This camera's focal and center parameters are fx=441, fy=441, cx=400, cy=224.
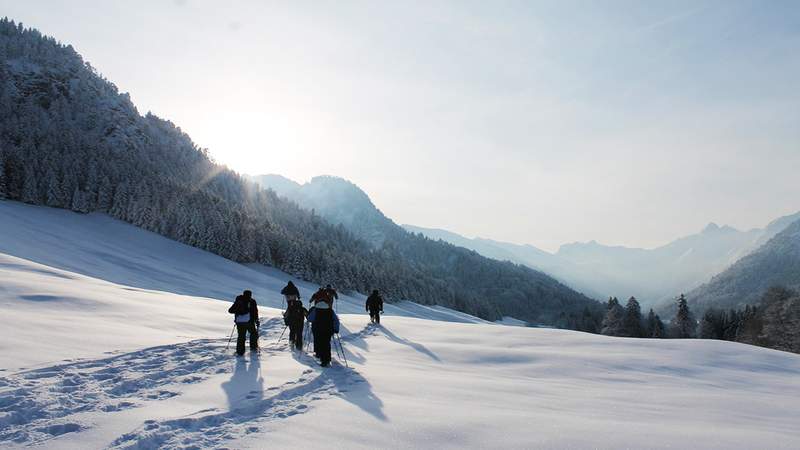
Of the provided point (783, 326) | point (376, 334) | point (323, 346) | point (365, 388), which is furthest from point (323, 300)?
point (783, 326)

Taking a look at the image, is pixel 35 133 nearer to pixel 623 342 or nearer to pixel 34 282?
pixel 34 282

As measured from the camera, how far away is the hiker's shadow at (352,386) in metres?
6.65

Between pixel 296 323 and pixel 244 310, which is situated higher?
pixel 244 310

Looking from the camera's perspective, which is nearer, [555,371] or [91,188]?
Answer: [555,371]

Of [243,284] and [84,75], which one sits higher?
[84,75]

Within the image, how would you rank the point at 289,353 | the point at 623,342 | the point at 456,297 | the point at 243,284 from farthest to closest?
the point at 456,297, the point at 243,284, the point at 623,342, the point at 289,353

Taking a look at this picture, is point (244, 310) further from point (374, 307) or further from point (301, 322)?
point (374, 307)

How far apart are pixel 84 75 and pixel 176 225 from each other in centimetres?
10396

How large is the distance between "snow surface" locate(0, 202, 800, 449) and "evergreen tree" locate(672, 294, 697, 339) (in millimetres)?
57166

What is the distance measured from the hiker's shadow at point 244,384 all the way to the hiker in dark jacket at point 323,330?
1.49 m

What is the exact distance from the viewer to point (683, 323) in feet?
212

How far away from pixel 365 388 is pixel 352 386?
0.38 metres

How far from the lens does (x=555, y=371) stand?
1127 centimetres

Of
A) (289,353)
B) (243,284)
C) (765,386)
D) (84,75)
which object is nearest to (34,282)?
(289,353)
